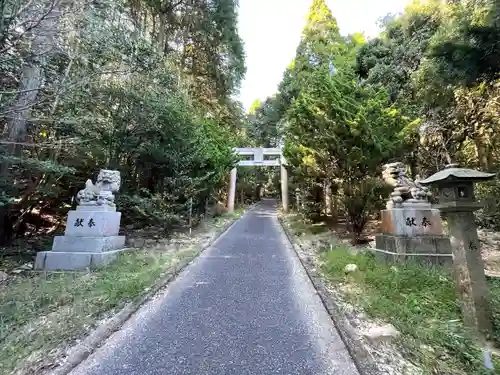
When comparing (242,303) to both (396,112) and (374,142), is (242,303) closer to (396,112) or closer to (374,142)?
(374,142)

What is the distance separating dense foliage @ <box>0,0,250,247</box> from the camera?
5.64m

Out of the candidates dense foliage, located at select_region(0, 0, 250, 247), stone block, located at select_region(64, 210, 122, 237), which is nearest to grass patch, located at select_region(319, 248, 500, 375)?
stone block, located at select_region(64, 210, 122, 237)

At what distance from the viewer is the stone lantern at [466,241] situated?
114 inches

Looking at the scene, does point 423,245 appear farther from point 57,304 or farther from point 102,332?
point 57,304

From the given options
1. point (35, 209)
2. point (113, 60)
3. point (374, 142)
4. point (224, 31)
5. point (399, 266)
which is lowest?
point (399, 266)

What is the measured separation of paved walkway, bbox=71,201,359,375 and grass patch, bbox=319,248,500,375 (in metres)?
0.59

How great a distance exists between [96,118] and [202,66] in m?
7.54

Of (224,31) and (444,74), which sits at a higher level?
(224,31)

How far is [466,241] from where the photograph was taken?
3.09 meters

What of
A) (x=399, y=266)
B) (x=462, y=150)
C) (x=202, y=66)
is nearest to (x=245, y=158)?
(x=202, y=66)

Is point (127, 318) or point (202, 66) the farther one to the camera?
point (202, 66)

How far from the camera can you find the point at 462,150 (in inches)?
367

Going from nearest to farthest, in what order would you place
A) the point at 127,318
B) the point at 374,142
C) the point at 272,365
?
the point at 272,365, the point at 127,318, the point at 374,142

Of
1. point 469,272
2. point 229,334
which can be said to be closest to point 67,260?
point 229,334
